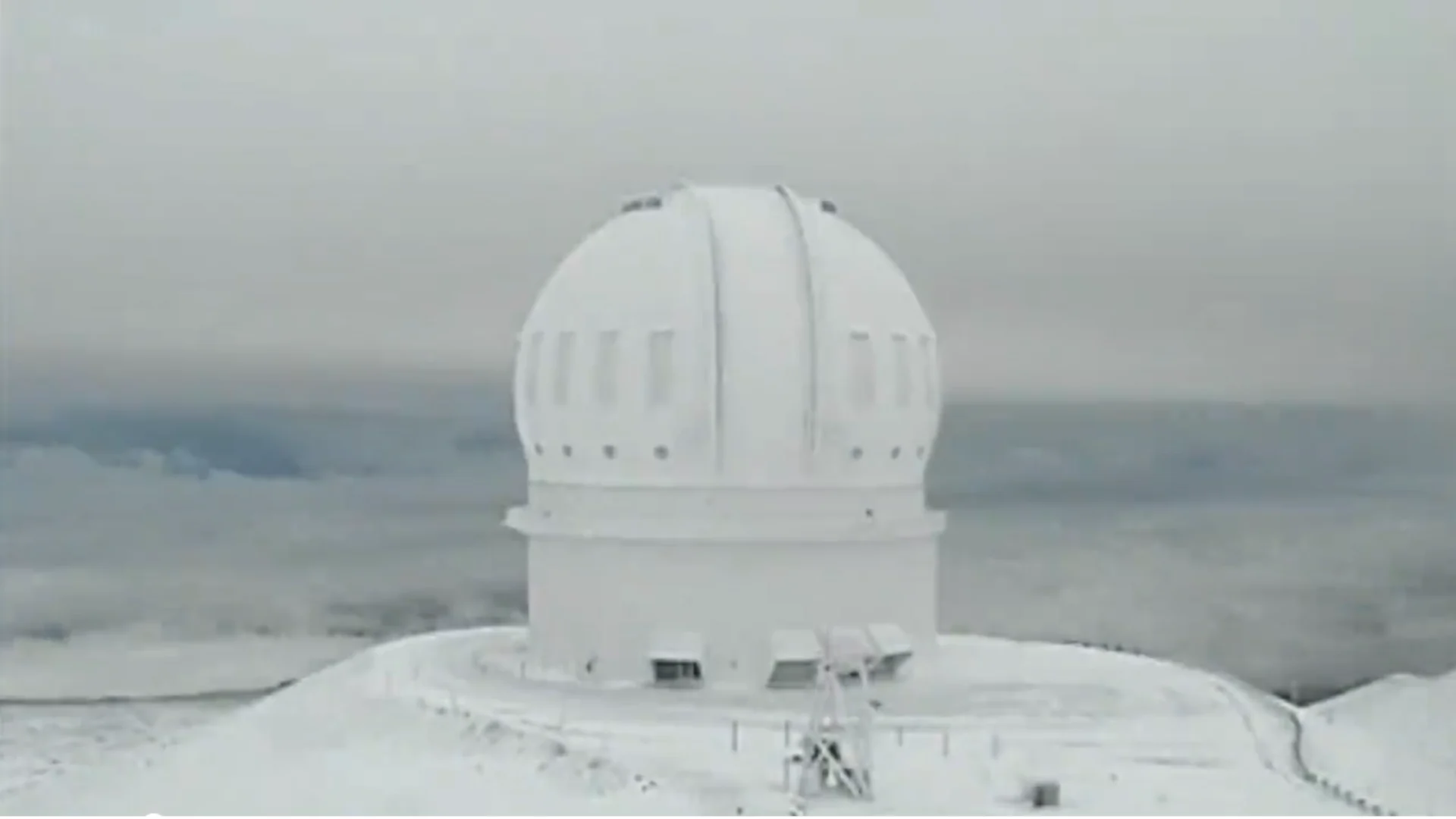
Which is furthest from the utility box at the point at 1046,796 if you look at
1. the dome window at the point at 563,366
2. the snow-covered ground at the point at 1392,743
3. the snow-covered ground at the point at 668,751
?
the dome window at the point at 563,366

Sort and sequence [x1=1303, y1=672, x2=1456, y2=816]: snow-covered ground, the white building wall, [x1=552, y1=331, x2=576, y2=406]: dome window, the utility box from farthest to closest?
[x1=552, y1=331, x2=576, y2=406]: dome window < the white building wall < [x1=1303, y1=672, x2=1456, y2=816]: snow-covered ground < the utility box

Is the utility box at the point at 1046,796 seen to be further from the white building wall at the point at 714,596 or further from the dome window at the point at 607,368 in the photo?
the dome window at the point at 607,368

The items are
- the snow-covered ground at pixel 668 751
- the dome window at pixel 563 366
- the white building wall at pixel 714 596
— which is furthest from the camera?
the dome window at pixel 563 366

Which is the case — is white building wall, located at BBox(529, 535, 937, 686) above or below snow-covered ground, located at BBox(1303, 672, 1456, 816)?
above

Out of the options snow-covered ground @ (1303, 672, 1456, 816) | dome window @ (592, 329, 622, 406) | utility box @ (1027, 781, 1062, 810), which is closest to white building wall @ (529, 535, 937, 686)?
dome window @ (592, 329, 622, 406)

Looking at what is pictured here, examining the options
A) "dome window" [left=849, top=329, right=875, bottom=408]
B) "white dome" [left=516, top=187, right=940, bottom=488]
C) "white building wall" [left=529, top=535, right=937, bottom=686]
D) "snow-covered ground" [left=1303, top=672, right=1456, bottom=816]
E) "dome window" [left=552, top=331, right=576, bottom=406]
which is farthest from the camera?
"dome window" [left=552, top=331, right=576, bottom=406]

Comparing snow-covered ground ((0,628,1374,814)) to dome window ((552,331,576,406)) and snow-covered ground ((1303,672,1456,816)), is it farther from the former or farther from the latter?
dome window ((552,331,576,406))

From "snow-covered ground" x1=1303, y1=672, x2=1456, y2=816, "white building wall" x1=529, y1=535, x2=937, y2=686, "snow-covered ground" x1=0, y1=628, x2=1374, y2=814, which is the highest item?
"white building wall" x1=529, y1=535, x2=937, y2=686
